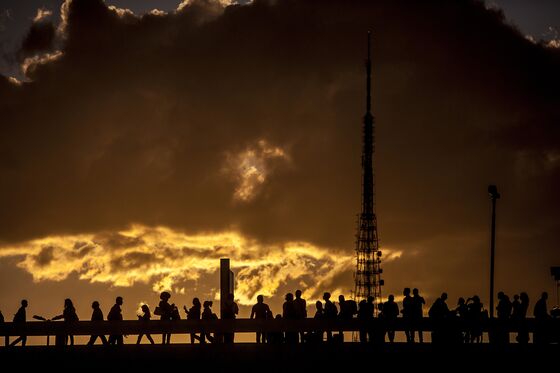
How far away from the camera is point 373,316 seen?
121 ft

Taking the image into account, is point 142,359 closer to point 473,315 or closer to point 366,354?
point 366,354

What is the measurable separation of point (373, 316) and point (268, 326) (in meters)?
3.23

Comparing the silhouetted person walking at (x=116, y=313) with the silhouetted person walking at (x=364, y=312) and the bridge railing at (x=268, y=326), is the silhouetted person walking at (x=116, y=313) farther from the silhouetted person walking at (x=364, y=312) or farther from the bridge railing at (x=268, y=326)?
the silhouetted person walking at (x=364, y=312)

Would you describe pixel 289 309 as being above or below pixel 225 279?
below

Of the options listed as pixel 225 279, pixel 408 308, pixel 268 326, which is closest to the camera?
pixel 268 326

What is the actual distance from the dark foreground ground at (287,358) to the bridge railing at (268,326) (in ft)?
1.60

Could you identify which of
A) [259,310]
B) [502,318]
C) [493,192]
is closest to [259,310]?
[259,310]

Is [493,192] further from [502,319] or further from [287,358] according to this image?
[287,358]

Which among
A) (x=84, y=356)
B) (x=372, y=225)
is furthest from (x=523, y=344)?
(x=372, y=225)

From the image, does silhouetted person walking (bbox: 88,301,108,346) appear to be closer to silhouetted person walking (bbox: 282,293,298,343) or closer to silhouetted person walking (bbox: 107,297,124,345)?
silhouetted person walking (bbox: 107,297,124,345)

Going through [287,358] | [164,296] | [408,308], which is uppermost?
[164,296]

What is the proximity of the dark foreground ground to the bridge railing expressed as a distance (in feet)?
1.60

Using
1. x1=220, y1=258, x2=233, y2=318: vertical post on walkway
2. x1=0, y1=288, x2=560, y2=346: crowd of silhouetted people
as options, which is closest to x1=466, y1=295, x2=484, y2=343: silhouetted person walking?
x1=0, y1=288, x2=560, y2=346: crowd of silhouetted people

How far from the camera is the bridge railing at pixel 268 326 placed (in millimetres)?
35812
